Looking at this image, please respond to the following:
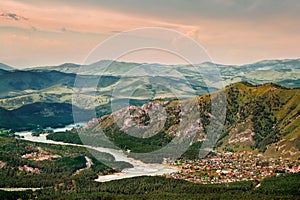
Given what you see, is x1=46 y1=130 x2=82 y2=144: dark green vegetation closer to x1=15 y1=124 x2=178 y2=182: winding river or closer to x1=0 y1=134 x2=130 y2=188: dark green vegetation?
x1=0 y1=134 x2=130 y2=188: dark green vegetation

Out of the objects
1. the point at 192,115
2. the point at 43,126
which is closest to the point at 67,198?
the point at 192,115

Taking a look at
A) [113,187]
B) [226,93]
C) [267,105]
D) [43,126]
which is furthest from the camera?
[43,126]

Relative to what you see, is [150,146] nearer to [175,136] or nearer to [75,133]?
[175,136]

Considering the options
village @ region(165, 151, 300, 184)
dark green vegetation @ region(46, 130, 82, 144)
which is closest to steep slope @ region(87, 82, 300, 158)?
village @ region(165, 151, 300, 184)

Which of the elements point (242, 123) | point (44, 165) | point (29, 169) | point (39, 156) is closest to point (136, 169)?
point (44, 165)

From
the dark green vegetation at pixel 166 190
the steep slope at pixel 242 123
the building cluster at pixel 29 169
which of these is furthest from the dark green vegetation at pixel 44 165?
the steep slope at pixel 242 123

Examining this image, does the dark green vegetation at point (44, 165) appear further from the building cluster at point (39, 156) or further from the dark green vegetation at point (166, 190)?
the dark green vegetation at point (166, 190)

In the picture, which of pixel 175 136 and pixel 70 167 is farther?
pixel 175 136
